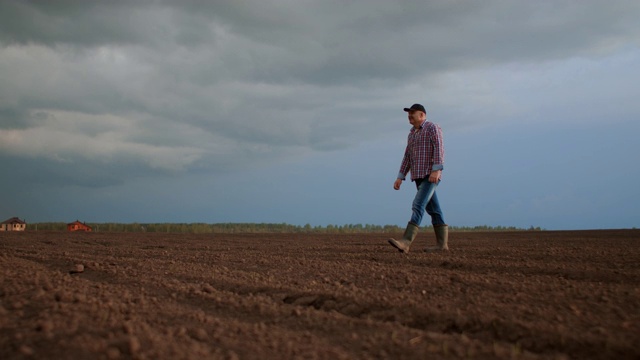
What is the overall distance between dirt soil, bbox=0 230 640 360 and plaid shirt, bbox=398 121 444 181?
240cm

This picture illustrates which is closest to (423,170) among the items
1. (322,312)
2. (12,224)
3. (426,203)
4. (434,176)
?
(434,176)

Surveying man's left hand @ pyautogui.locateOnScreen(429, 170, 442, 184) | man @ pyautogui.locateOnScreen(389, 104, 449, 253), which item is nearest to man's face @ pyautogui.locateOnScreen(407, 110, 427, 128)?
man @ pyautogui.locateOnScreen(389, 104, 449, 253)

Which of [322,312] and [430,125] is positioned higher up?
[430,125]

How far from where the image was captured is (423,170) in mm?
8203

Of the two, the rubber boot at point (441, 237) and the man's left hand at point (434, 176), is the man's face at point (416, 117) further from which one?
the rubber boot at point (441, 237)

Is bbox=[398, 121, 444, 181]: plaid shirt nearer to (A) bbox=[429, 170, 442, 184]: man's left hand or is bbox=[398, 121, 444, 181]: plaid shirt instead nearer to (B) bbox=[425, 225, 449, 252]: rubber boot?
(A) bbox=[429, 170, 442, 184]: man's left hand

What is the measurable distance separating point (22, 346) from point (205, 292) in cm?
190

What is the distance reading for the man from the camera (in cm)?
801

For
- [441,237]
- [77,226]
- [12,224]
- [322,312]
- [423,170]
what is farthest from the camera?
[77,226]

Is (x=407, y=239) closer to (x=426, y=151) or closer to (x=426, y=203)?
(x=426, y=203)

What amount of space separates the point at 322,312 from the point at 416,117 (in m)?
5.36

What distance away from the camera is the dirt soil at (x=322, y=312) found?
2.68 m

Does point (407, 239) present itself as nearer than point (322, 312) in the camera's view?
No

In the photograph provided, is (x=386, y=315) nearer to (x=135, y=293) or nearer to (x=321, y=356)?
(x=321, y=356)
